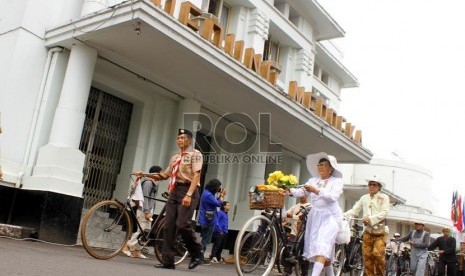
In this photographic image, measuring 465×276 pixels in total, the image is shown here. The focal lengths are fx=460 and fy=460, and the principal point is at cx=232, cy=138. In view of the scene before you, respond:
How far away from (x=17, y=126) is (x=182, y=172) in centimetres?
444

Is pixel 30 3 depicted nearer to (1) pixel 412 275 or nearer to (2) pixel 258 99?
(2) pixel 258 99

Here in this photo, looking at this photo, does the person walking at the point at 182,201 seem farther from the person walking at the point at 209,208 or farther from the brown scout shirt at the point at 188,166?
the person walking at the point at 209,208

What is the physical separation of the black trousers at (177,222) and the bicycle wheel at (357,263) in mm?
3508

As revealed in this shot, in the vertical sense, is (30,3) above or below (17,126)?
above

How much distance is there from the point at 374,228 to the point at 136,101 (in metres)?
6.88

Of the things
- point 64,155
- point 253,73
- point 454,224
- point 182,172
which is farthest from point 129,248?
point 454,224

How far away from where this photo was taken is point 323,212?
564cm

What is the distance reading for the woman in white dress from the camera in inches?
214

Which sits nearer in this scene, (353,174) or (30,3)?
(30,3)

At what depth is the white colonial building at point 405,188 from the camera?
32.3m

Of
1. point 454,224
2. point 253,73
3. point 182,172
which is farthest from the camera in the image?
point 454,224

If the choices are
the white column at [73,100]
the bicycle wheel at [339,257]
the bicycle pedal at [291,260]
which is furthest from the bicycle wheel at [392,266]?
the white column at [73,100]

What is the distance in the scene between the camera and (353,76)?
22.6 m

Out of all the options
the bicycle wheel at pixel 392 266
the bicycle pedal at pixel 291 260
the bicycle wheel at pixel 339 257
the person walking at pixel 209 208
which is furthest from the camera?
the bicycle wheel at pixel 392 266
